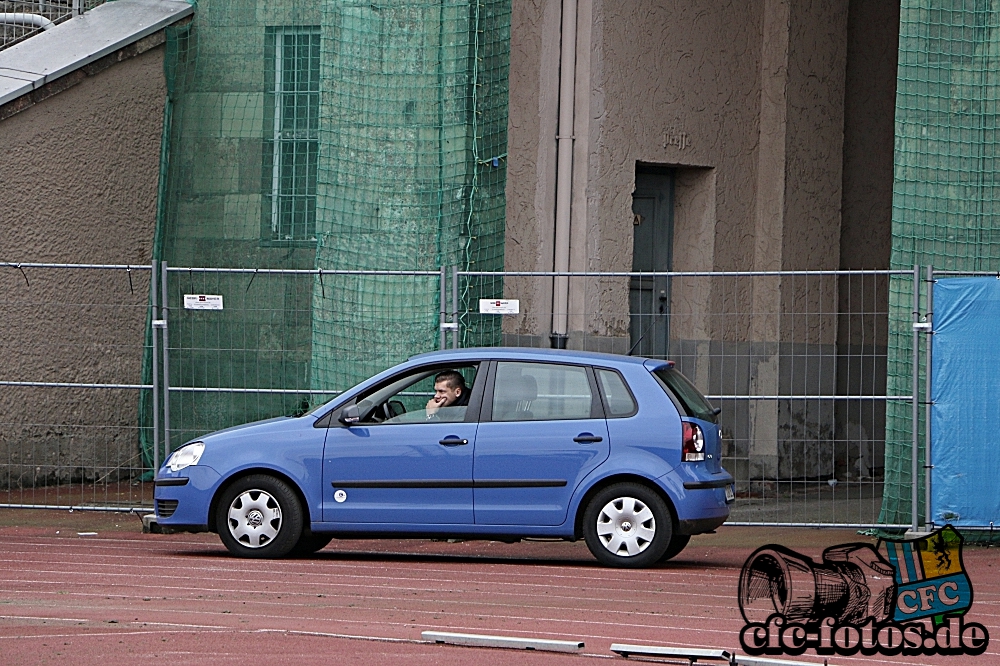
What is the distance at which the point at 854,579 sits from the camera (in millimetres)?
8781

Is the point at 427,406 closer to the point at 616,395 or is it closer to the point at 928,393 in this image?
the point at 616,395

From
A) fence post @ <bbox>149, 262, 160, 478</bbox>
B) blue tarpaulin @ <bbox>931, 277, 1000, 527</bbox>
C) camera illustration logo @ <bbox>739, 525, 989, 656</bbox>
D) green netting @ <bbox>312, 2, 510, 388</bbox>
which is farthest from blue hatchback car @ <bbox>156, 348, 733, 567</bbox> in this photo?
green netting @ <bbox>312, 2, 510, 388</bbox>

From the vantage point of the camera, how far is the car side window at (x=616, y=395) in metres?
10.8

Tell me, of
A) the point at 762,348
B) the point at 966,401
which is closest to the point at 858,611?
the point at 966,401

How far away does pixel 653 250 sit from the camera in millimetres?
17703

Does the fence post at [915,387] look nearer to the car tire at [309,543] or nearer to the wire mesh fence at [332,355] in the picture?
the wire mesh fence at [332,355]

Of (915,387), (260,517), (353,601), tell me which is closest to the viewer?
(353,601)

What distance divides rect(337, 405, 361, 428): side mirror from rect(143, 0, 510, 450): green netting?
9.32 ft

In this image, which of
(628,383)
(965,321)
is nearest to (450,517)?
(628,383)

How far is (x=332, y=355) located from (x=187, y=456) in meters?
3.76

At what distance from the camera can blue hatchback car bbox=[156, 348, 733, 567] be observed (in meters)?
10.7

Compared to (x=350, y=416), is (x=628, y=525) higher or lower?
lower

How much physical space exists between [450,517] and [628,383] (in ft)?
5.08

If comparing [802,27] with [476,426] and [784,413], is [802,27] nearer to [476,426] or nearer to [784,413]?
[784,413]
